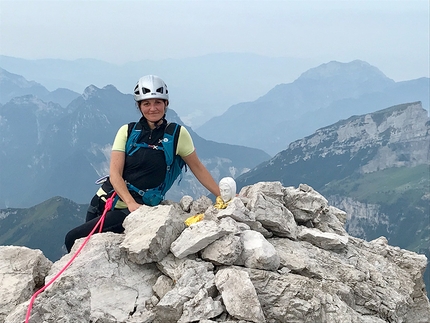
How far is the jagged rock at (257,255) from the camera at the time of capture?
8.38 metres

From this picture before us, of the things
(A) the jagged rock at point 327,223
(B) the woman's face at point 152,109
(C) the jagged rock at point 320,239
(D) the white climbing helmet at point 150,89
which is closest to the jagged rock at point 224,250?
(C) the jagged rock at point 320,239

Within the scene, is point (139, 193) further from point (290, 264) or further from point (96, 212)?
point (290, 264)

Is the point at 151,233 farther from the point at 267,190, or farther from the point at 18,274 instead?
the point at 267,190

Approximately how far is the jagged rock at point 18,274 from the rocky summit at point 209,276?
23 mm

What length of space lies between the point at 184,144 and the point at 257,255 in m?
3.77

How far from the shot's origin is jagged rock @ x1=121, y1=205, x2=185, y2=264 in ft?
28.0

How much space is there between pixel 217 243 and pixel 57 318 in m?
3.53

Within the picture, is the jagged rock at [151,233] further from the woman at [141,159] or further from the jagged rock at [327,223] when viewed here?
the jagged rock at [327,223]

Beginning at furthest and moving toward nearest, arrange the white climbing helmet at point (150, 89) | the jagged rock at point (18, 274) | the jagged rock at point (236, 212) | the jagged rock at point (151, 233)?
the white climbing helmet at point (150, 89)
the jagged rock at point (236, 212)
the jagged rock at point (151, 233)
the jagged rock at point (18, 274)

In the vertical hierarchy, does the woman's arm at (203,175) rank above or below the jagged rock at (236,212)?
above

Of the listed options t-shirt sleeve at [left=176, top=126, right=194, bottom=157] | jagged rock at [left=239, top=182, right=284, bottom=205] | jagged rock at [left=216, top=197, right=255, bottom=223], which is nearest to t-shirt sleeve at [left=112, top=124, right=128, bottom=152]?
t-shirt sleeve at [left=176, top=126, right=194, bottom=157]

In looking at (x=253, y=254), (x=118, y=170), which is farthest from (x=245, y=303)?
(x=118, y=170)

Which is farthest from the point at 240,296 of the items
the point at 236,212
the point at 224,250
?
the point at 236,212

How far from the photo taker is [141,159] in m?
10.1
